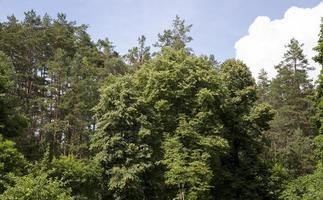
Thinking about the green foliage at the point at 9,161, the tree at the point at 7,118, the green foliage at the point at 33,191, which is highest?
the tree at the point at 7,118

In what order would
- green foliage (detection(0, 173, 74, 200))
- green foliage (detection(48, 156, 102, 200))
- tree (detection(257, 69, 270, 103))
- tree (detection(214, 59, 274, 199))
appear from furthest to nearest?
tree (detection(257, 69, 270, 103)), tree (detection(214, 59, 274, 199)), green foliage (detection(48, 156, 102, 200)), green foliage (detection(0, 173, 74, 200))

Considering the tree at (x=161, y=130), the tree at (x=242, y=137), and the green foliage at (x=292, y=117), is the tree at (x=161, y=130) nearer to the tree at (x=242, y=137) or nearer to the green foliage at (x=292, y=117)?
the tree at (x=242, y=137)

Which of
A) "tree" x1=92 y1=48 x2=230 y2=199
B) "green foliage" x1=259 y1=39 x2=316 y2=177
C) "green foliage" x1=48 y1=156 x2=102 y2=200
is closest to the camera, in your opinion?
"tree" x1=92 y1=48 x2=230 y2=199

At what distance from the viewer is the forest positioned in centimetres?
2812

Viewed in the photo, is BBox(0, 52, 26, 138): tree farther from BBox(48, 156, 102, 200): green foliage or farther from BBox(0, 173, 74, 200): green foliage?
BBox(0, 173, 74, 200): green foliage

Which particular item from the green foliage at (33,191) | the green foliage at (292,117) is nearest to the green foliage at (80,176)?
the green foliage at (33,191)

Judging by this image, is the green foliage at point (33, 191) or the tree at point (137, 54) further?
the tree at point (137, 54)

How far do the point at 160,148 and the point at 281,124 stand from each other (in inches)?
1170

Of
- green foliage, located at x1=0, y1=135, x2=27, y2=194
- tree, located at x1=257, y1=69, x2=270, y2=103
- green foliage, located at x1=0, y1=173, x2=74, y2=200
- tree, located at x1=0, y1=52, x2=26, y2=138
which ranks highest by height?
tree, located at x1=257, y1=69, x2=270, y2=103

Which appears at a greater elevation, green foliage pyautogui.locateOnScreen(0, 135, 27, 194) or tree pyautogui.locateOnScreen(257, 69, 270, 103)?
tree pyautogui.locateOnScreen(257, 69, 270, 103)

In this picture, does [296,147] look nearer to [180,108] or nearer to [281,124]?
[281,124]

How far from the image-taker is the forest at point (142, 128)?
1107 inches

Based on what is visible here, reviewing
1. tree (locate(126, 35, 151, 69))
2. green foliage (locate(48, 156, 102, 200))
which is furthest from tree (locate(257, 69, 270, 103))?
green foliage (locate(48, 156, 102, 200))

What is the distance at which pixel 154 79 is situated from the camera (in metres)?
34.2
